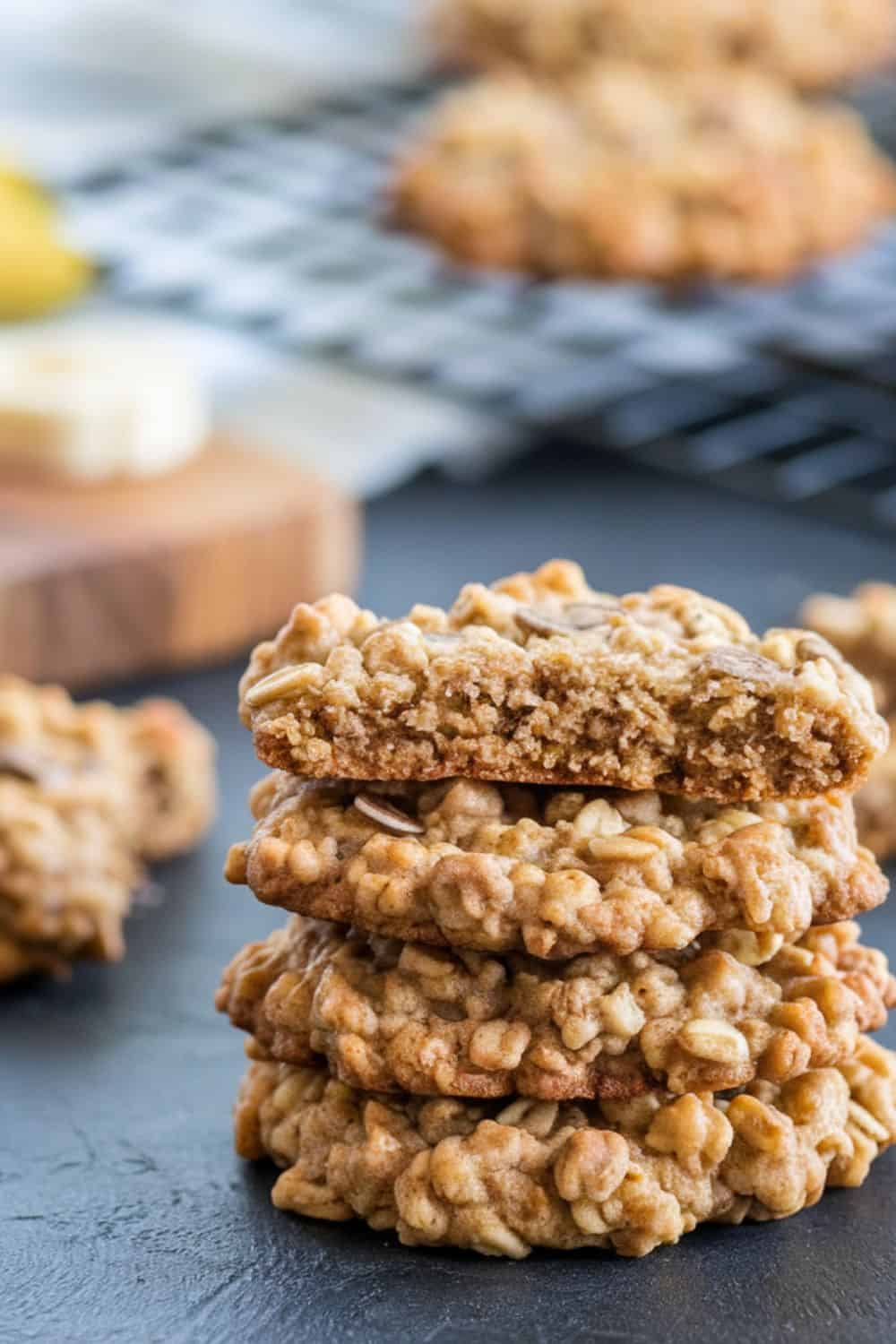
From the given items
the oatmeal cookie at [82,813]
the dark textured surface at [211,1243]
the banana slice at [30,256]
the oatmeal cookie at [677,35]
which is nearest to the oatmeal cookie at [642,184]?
the oatmeal cookie at [677,35]

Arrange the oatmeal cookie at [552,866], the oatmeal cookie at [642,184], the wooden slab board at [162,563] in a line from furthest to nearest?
the oatmeal cookie at [642,184] < the wooden slab board at [162,563] < the oatmeal cookie at [552,866]

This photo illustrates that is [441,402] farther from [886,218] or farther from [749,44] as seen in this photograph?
[749,44]

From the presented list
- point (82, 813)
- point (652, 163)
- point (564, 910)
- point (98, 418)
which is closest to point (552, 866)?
point (564, 910)

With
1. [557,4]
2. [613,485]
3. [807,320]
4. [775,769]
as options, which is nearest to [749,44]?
[557,4]

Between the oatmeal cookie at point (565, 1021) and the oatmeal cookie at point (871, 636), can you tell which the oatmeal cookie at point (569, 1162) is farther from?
the oatmeal cookie at point (871, 636)

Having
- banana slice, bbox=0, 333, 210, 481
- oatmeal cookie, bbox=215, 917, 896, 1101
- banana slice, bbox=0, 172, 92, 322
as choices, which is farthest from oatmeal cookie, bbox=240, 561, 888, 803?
banana slice, bbox=0, 172, 92, 322

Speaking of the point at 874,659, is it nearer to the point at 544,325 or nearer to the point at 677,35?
the point at 544,325

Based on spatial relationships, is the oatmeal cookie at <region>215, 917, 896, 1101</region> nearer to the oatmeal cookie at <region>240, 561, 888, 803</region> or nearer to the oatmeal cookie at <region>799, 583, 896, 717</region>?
the oatmeal cookie at <region>240, 561, 888, 803</region>
